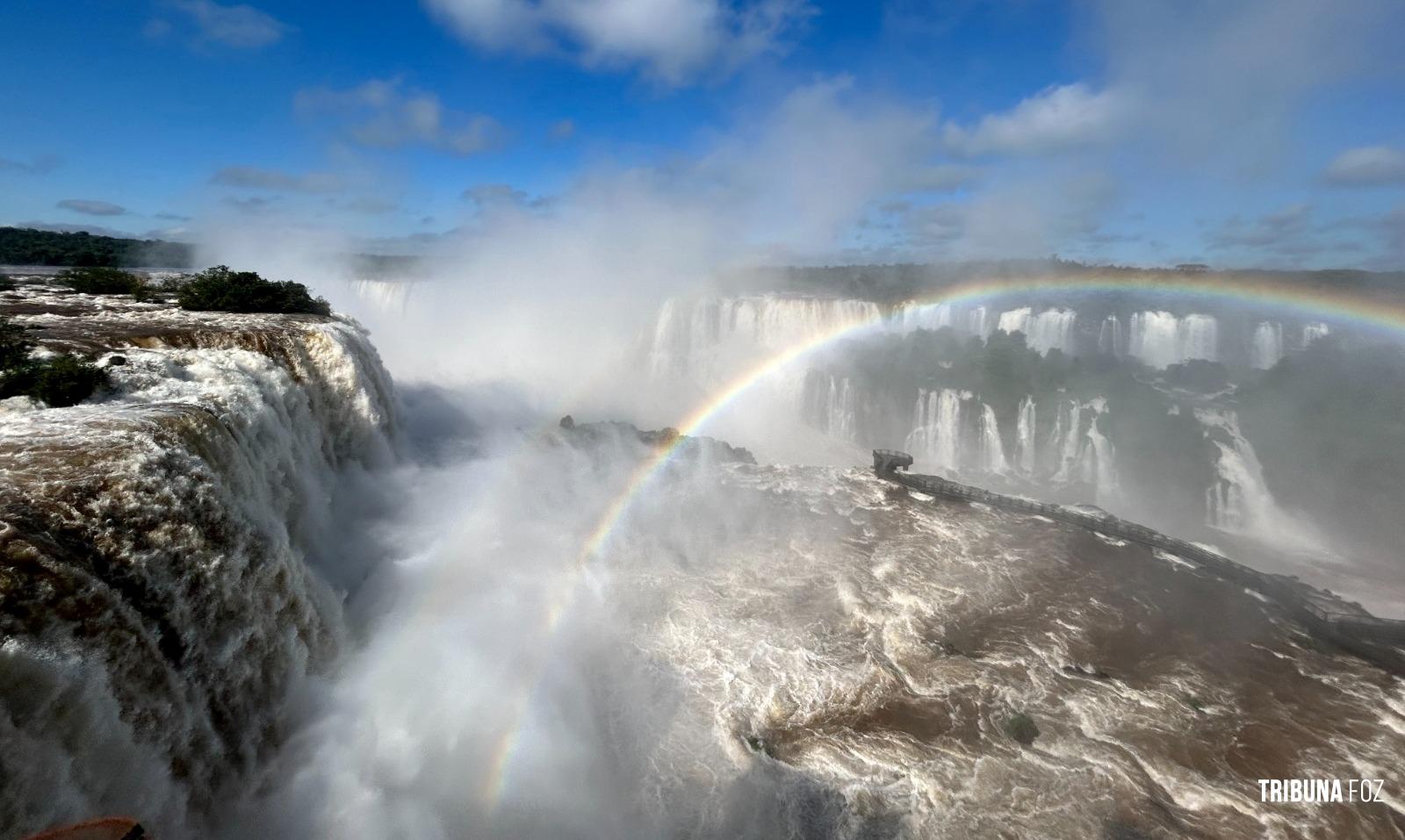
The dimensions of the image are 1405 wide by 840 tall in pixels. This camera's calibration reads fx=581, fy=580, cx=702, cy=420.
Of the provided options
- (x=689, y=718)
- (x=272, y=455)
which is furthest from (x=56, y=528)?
(x=689, y=718)

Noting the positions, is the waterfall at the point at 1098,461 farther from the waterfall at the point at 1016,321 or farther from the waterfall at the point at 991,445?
the waterfall at the point at 1016,321

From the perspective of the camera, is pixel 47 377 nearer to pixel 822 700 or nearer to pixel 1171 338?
pixel 822 700

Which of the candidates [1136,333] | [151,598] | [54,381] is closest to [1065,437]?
[1136,333]

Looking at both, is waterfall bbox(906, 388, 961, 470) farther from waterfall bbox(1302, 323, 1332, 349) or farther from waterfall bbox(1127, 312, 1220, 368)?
waterfall bbox(1302, 323, 1332, 349)

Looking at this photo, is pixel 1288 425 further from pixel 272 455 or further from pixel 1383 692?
pixel 272 455

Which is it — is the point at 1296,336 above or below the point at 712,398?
above

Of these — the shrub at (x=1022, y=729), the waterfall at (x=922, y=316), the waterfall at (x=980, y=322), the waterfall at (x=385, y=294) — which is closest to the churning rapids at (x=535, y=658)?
the shrub at (x=1022, y=729)
